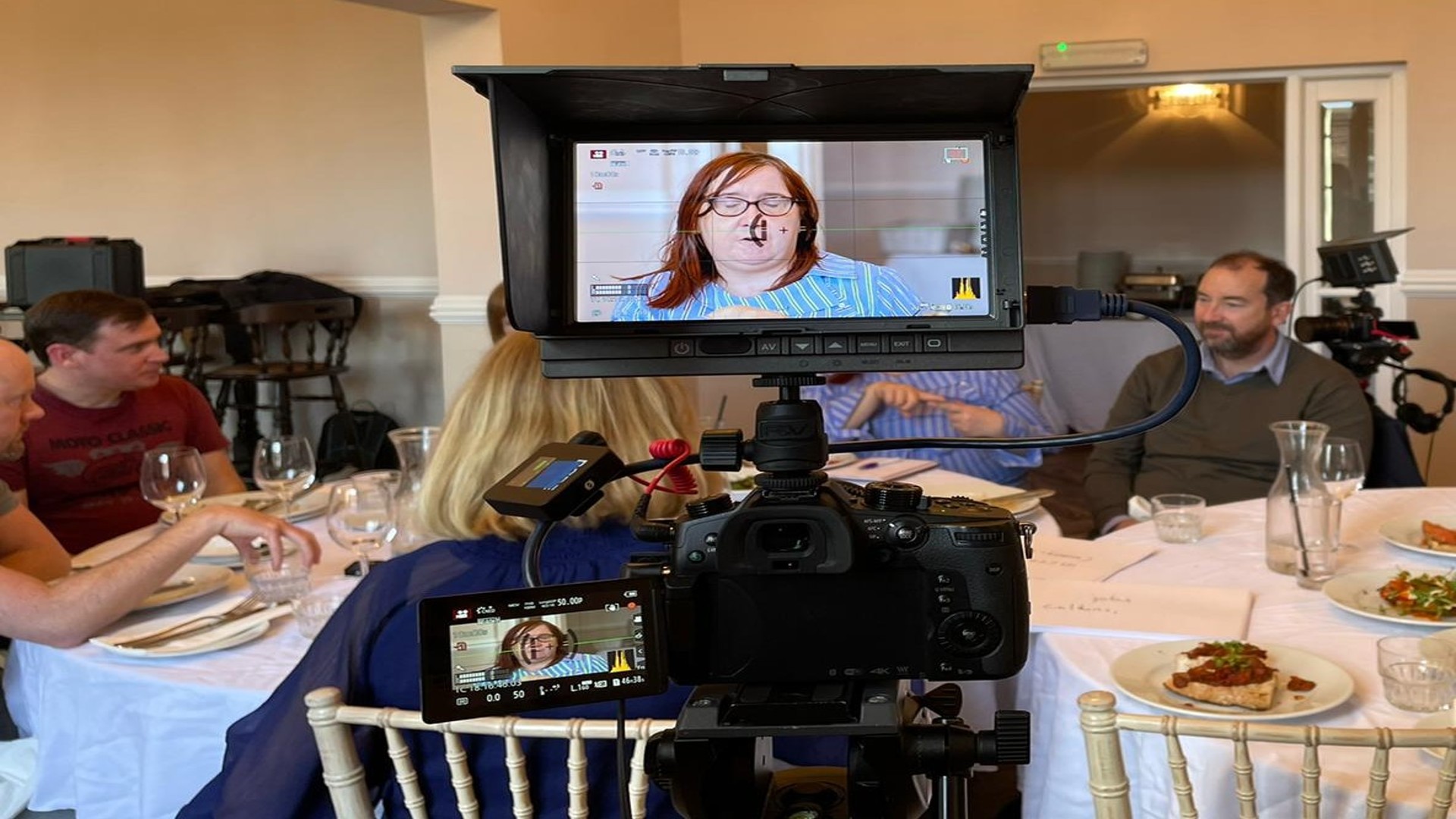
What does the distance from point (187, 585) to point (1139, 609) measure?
1.43m

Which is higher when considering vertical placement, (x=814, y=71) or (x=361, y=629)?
(x=814, y=71)

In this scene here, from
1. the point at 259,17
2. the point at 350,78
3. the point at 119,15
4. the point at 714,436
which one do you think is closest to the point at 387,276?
the point at 350,78

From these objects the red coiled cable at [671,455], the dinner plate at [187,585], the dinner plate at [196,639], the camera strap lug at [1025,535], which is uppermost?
the red coiled cable at [671,455]

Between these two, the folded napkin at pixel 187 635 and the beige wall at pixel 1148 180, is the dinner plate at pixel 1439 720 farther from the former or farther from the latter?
the beige wall at pixel 1148 180

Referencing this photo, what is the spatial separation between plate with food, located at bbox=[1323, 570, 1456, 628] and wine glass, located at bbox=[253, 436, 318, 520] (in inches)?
67.4

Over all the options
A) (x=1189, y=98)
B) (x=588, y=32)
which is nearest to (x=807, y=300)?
(x=588, y=32)

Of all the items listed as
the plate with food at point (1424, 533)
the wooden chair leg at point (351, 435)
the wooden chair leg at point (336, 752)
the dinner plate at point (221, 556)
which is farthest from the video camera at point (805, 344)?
the wooden chair leg at point (351, 435)

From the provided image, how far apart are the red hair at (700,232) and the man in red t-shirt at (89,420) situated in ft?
7.78

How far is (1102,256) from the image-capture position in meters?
8.36

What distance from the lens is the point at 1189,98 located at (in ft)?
28.2

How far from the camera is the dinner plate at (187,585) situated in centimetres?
205

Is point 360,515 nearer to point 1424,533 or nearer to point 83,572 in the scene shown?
point 83,572

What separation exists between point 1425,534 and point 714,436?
1648 millimetres

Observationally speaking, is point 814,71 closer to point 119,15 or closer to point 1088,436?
point 1088,436
